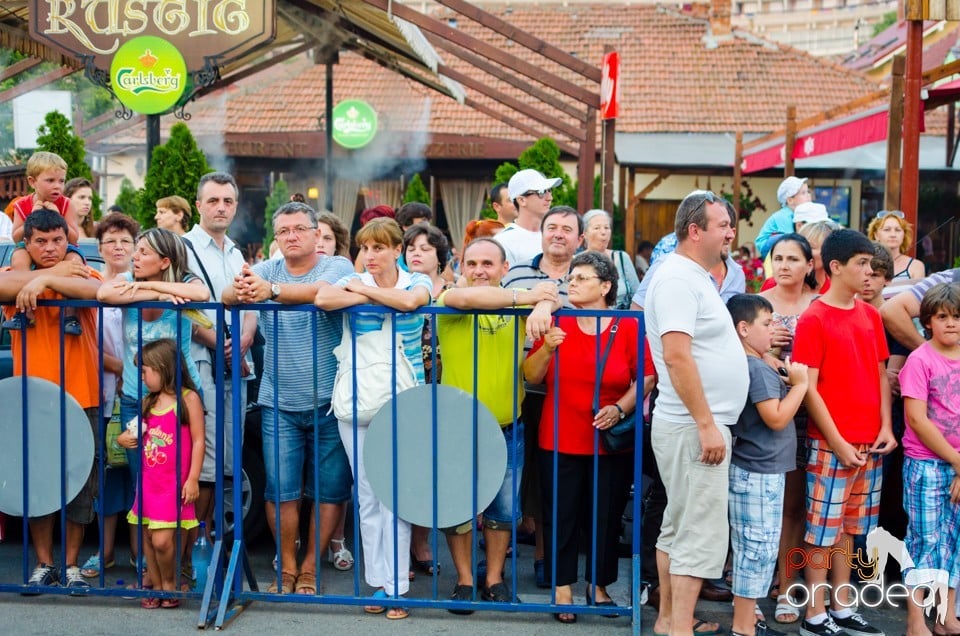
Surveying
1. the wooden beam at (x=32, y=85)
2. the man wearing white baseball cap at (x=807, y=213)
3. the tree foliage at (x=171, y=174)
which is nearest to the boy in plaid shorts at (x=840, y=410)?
the man wearing white baseball cap at (x=807, y=213)

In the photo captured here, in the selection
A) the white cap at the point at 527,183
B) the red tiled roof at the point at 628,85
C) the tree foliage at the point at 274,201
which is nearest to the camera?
the white cap at the point at 527,183

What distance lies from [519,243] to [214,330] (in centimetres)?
215

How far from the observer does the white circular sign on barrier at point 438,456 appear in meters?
4.66

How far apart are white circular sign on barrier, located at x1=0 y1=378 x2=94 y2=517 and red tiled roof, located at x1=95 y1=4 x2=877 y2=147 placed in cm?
1636

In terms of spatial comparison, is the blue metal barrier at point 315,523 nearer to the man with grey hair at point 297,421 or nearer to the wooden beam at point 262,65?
the man with grey hair at point 297,421

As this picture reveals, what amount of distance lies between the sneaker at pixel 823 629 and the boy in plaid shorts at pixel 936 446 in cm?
31

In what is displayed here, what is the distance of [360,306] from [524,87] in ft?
27.0

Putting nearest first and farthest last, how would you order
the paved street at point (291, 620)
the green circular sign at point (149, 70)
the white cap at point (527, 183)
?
the paved street at point (291, 620)
the white cap at point (527, 183)
the green circular sign at point (149, 70)

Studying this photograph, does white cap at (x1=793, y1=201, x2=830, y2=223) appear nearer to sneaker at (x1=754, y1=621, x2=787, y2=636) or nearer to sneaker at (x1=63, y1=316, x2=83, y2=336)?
A: sneaker at (x1=754, y1=621, x2=787, y2=636)

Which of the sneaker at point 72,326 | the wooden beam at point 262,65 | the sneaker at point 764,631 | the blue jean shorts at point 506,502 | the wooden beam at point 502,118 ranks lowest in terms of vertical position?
the sneaker at point 764,631

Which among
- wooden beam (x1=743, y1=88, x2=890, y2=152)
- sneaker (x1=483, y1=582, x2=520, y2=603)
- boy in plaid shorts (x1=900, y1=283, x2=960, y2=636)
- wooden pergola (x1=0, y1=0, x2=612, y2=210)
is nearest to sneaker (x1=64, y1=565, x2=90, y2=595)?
sneaker (x1=483, y1=582, x2=520, y2=603)

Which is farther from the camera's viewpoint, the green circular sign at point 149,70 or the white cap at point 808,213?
the green circular sign at point 149,70

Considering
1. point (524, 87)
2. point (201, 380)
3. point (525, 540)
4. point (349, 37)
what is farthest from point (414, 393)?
point (349, 37)

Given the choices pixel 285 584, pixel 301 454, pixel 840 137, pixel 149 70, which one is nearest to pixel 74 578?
pixel 285 584
